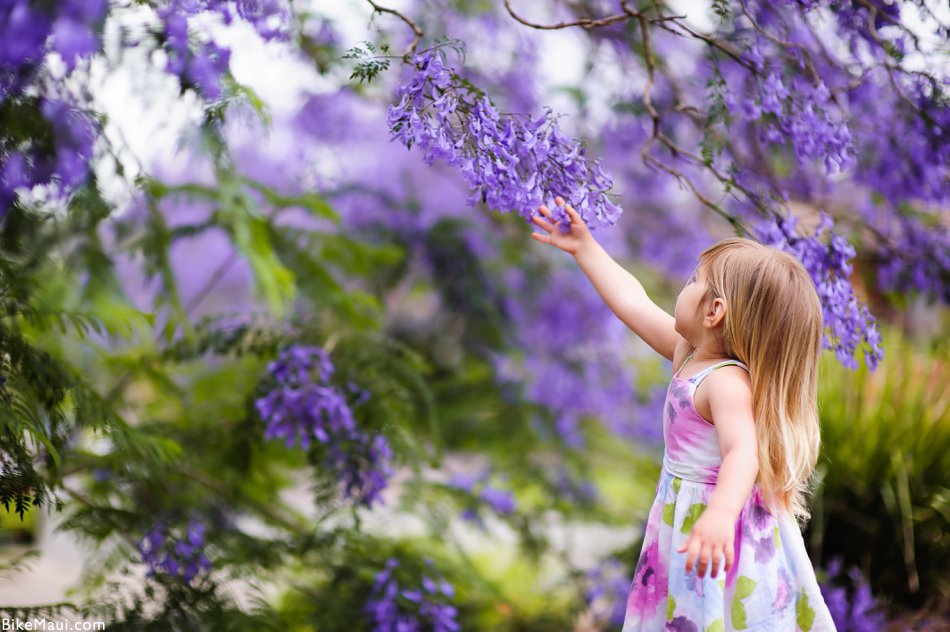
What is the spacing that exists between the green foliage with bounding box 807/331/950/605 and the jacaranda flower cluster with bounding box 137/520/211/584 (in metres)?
2.15

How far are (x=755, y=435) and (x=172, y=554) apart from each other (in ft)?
5.37

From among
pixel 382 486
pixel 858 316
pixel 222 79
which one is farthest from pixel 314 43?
pixel 858 316

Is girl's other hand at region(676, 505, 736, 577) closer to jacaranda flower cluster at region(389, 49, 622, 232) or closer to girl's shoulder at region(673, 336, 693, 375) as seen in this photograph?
girl's shoulder at region(673, 336, 693, 375)

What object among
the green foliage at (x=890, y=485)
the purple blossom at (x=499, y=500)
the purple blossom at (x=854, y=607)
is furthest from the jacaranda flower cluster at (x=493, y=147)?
the purple blossom at (x=499, y=500)

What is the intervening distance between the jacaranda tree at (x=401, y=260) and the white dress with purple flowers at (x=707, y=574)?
0.46 metres

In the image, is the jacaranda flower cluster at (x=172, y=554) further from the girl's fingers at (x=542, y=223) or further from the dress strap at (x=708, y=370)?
the dress strap at (x=708, y=370)

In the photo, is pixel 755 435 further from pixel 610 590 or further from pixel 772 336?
pixel 610 590

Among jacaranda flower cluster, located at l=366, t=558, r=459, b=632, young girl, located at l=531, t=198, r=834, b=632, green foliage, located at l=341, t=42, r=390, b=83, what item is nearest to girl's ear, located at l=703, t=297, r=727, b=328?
young girl, located at l=531, t=198, r=834, b=632

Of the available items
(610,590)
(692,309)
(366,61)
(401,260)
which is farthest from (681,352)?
(401,260)

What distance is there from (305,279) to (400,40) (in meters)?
1.59

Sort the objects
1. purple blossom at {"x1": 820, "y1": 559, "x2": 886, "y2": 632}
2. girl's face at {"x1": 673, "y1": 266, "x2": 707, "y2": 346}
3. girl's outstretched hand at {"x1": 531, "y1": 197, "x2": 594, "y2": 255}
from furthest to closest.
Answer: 1. purple blossom at {"x1": 820, "y1": 559, "x2": 886, "y2": 632}
2. girl's outstretched hand at {"x1": 531, "y1": 197, "x2": 594, "y2": 255}
3. girl's face at {"x1": 673, "y1": 266, "x2": 707, "y2": 346}

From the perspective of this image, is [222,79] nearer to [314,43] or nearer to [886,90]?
[314,43]

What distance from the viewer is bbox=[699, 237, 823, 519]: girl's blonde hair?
1693mm

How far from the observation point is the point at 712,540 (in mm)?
1486
